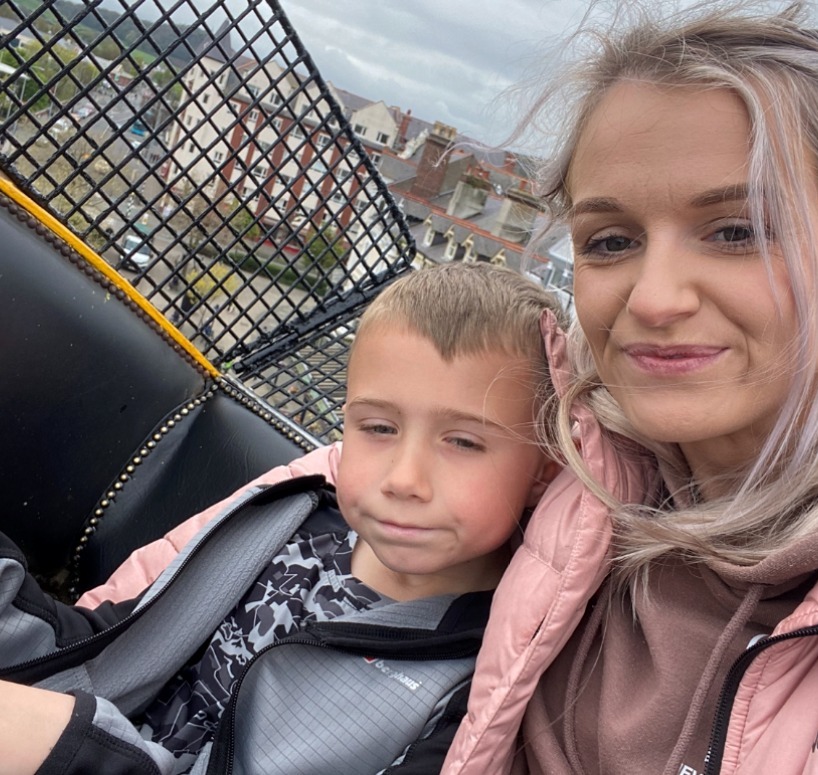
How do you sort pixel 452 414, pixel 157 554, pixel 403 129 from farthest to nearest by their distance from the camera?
pixel 403 129 < pixel 157 554 < pixel 452 414

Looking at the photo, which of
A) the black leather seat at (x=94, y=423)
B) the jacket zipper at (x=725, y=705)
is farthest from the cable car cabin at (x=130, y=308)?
the jacket zipper at (x=725, y=705)

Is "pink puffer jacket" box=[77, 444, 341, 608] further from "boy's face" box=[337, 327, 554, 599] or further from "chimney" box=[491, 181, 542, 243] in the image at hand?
"chimney" box=[491, 181, 542, 243]

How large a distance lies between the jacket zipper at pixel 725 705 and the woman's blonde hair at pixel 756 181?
3.3 inches

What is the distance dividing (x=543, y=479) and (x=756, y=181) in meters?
0.44

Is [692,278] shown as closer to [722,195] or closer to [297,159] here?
[722,195]

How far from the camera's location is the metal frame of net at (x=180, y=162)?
1427mm

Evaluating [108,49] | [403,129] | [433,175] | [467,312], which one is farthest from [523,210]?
[403,129]

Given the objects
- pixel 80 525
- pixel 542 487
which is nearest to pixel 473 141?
pixel 542 487

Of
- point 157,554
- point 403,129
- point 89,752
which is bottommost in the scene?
point 89,752

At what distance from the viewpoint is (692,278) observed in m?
0.67

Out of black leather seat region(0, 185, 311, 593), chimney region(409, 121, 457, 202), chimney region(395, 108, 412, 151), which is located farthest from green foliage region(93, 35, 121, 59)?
chimney region(395, 108, 412, 151)

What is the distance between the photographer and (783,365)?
2.14 ft

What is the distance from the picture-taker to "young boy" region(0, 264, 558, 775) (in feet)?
2.74

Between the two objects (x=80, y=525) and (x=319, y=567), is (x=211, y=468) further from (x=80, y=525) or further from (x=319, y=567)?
(x=319, y=567)
